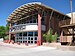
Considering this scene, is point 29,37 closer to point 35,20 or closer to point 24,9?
point 35,20

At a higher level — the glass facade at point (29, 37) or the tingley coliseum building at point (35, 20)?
the tingley coliseum building at point (35, 20)

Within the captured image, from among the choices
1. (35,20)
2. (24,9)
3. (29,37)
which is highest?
(24,9)

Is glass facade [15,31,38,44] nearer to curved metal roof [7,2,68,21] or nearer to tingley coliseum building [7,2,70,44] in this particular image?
tingley coliseum building [7,2,70,44]

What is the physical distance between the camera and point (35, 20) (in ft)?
118

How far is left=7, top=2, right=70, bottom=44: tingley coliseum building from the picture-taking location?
109ft

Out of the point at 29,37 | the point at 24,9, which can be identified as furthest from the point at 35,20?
the point at 29,37

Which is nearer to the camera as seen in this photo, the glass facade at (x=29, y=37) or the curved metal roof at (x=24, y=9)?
the curved metal roof at (x=24, y=9)

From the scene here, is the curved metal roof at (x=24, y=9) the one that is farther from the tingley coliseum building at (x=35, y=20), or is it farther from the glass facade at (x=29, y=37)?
the glass facade at (x=29, y=37)

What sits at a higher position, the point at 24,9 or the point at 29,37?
the point at 24,9

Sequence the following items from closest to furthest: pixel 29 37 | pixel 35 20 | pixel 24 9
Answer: pixel 29 37 → pixel 35 20 → pixel 24 9

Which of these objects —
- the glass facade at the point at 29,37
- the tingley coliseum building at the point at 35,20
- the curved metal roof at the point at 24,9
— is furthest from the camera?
the glass facade at the point at 29,37

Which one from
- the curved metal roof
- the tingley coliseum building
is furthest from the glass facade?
the curved metal roof

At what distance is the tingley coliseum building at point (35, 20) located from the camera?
109ft

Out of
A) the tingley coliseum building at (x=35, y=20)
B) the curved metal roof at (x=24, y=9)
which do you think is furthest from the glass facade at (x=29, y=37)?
the curved metal roof at (x=24, y=9)
